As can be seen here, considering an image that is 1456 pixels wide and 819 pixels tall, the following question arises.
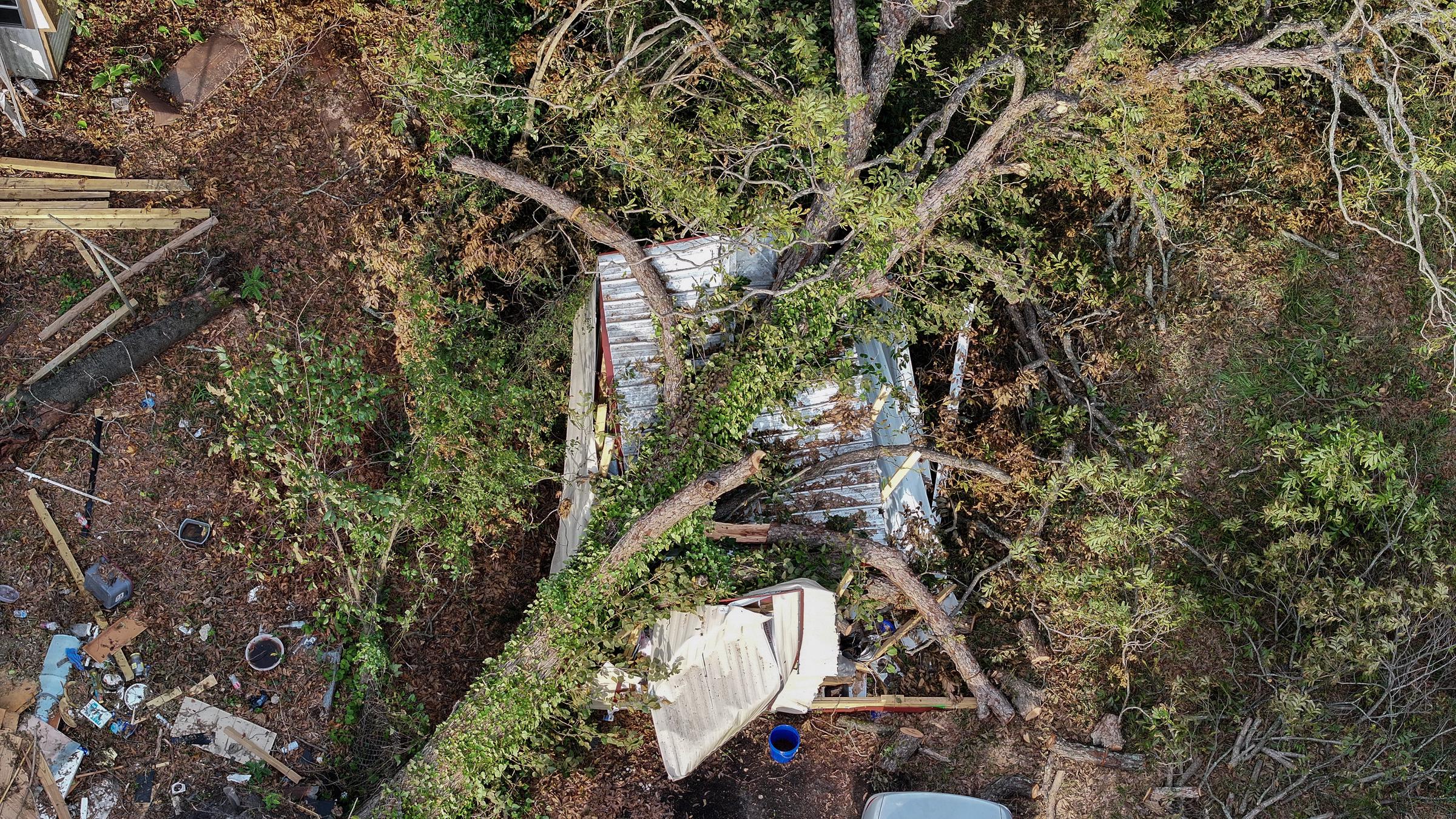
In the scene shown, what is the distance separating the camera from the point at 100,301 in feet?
28.7

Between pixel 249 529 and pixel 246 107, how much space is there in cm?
434

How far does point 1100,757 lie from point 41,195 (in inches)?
435

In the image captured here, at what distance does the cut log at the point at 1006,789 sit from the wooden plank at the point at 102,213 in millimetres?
9233

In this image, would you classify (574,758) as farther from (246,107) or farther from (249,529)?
(246,107)

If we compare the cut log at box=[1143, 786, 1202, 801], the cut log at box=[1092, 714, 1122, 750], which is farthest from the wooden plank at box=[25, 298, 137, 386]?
the cut log at box=[1143, 786, 1202, 801]

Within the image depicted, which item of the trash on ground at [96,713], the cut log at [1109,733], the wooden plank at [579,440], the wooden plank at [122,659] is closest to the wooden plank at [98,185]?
the wooden plank at [122,659]

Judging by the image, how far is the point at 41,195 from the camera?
28.7 ft

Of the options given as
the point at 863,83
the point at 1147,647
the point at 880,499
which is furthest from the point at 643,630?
the point at 863,83

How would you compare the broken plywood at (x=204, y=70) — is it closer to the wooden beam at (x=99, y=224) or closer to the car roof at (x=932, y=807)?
Result: the wooden beam at (x=99, y=224)

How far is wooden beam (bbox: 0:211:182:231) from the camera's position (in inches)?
340

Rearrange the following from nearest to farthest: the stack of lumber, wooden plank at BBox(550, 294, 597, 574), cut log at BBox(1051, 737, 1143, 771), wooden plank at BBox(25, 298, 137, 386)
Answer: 1. cut log at BBox(1051, 737, 1143, 771)
2. wooden plank at BBox(25, 298, 137, 386)
3. wooden plank at BBox(550, 294, 597, 574)
4. the stack of lumber

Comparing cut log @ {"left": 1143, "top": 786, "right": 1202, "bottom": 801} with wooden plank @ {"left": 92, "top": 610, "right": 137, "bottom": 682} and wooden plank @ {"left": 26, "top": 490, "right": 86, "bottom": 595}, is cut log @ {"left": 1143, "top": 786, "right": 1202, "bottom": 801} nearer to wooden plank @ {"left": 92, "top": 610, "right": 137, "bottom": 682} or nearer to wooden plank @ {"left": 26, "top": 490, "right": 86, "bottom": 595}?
wooden plank @ {"left": 92, "top": 610, "right": 137, "bottom": 682}

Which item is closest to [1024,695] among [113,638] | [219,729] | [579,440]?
[579,440]

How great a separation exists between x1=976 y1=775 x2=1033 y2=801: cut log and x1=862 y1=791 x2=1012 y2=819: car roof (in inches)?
19.8
